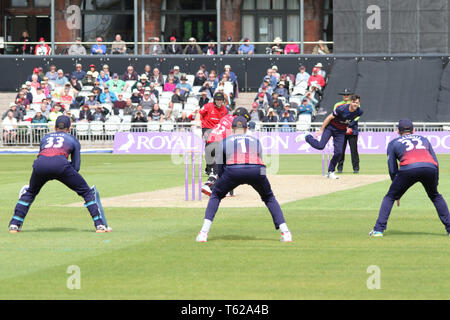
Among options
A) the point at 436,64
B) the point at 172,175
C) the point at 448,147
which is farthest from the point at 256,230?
the point at 436,64

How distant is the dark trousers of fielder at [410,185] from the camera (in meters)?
14.3

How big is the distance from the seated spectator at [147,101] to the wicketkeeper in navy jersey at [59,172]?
27855 mm

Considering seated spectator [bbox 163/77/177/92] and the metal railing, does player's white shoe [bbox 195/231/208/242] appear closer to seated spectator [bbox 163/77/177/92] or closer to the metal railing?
the metal railing

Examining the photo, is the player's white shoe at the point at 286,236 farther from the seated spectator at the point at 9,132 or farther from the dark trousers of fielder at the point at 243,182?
the seated spectator at the point at 9,132

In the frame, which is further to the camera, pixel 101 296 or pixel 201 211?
pixel 201 211

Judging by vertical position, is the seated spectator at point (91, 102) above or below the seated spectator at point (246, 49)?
below

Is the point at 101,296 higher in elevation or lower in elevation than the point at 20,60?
lower

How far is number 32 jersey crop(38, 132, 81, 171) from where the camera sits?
1495cm

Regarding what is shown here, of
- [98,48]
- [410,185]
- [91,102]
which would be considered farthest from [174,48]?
[410,185]

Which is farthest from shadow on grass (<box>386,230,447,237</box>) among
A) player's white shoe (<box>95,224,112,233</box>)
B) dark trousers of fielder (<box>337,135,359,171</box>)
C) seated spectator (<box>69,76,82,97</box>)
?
seated spectator (<box>69,76,82,97</box>)

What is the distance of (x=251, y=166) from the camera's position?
13.7 meters

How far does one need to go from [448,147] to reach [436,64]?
8.36m

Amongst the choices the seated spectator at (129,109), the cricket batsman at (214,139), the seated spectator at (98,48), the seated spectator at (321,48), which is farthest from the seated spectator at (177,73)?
the cricket batsman at (214,139)
